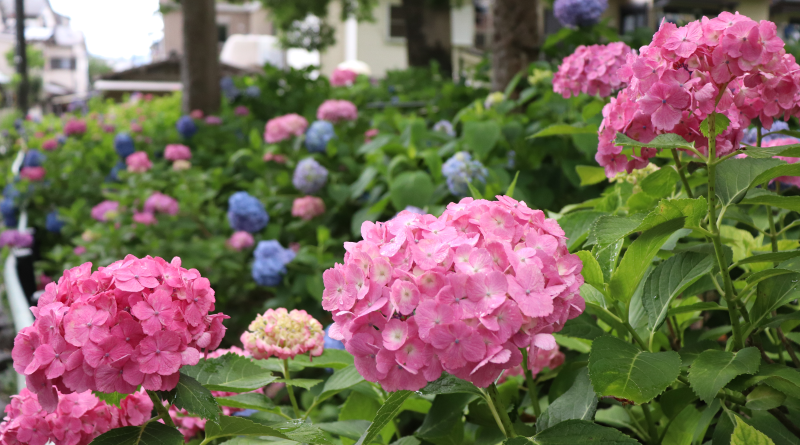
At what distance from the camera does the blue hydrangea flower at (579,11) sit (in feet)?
11.0

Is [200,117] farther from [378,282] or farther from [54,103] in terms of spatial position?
[54,103]

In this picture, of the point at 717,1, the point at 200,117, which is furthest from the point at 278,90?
the point at 717,1

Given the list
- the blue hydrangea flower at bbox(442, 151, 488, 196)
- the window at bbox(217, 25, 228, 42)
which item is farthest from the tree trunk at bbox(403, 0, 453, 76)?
the window at bbox(217, 25, 228, 42)

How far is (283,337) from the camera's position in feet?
4.47

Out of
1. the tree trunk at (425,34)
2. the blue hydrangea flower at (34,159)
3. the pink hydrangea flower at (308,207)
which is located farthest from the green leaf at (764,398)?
the tree trunk at (425,34)

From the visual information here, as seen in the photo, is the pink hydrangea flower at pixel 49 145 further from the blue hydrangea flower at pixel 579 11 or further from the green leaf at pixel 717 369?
the green leaf at pixel 717 369

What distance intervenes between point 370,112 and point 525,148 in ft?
11.1

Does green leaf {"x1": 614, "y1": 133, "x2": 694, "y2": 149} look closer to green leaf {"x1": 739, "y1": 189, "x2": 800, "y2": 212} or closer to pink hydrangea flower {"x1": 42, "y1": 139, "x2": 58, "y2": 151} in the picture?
green leaf {"x1": 739, "y1": 189, "x2": 800, "y2": 212}

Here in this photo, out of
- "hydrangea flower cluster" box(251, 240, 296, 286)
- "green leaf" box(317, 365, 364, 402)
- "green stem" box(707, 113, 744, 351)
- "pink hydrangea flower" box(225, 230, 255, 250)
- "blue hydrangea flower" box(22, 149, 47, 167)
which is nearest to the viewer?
"green stem" box(707, 113, 744, 351)

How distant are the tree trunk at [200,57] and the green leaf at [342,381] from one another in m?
6.31

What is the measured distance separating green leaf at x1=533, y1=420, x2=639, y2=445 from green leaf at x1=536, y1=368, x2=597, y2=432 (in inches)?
3.3

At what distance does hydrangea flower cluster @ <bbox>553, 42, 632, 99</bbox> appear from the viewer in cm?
189

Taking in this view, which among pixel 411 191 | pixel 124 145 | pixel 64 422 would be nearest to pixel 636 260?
pixel 64 422

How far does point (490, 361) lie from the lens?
2.78ft
